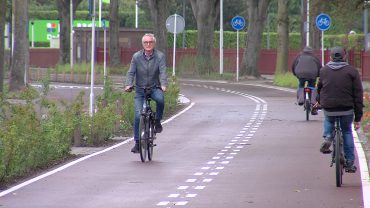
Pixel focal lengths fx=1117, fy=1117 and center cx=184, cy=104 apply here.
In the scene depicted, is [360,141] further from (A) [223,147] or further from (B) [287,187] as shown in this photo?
(B) [287,187]

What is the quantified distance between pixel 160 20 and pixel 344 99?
44.8 m

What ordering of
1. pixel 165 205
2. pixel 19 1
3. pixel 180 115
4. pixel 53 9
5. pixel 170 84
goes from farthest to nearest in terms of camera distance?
pixel 53 9
pixel 19 1
pixel 170 84
pixel 180 115
pixel 165 205

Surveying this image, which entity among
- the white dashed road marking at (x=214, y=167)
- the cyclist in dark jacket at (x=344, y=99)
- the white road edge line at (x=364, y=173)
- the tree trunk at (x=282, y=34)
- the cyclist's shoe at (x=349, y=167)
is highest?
the tree trunk at (x=282, y=34)

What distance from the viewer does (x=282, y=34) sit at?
2218 inches

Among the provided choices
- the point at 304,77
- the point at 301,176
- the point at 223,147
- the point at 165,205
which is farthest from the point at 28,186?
the point at 304,77

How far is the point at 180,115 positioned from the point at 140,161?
12.8 meters

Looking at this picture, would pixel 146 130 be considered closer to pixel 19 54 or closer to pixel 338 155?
pixel 338 155

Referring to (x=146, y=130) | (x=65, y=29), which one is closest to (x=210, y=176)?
(x=146, y=130)

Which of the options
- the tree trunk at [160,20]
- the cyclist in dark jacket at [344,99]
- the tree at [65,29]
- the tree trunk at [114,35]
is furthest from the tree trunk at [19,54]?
the cyclist in dark jacket at [344,99]

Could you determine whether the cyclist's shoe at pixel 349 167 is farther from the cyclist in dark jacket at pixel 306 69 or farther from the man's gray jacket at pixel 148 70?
the cyclist in dark jacket at pixel 306 69

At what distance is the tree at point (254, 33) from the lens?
56750mm

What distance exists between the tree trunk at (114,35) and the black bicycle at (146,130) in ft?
168

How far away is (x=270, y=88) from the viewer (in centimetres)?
4812

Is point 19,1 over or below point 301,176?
over
